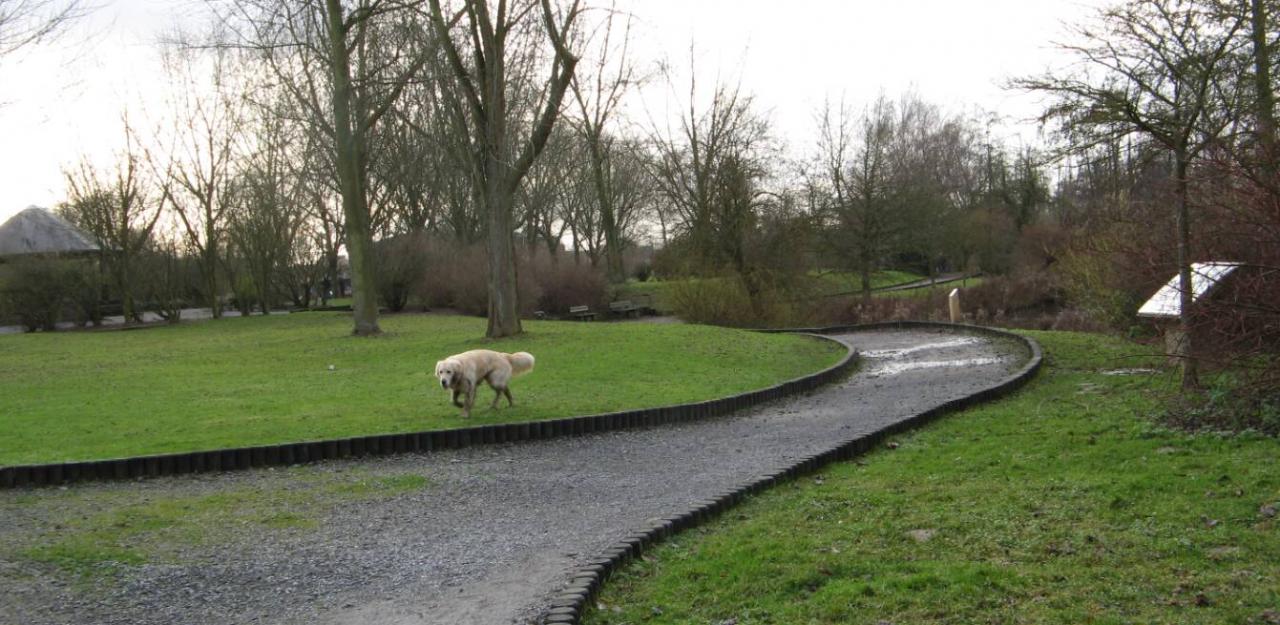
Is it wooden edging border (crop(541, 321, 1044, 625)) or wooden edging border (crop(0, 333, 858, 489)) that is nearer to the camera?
wooden edging border (crop(541, 321, 1044, 625))

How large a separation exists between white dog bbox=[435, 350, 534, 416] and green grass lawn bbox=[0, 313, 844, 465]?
0.31 meters

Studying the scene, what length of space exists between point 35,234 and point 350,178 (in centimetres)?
3653

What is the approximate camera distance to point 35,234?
2179 inches

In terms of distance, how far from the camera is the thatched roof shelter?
5234cm

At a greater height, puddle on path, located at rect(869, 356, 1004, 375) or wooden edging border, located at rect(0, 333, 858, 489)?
puddle on path, located at rect(869, 356, 1004, 375)

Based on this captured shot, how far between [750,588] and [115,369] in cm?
1934

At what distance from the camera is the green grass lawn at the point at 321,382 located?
1212cm

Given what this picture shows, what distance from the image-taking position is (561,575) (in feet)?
20.5

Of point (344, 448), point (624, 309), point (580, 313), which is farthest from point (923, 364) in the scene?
point (624, 309)

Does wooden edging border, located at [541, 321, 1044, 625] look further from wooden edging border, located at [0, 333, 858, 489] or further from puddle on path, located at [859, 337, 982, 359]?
puddle on path, located at [859, 337, 982, 359]

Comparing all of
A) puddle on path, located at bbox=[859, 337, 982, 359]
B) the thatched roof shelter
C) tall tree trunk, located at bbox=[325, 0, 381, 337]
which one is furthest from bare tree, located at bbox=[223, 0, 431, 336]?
the thatched roof shelter

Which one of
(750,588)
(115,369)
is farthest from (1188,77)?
(115,369)

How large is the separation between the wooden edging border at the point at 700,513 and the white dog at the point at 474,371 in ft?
14.6

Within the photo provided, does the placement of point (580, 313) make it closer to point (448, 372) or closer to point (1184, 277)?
point (448, 372)
